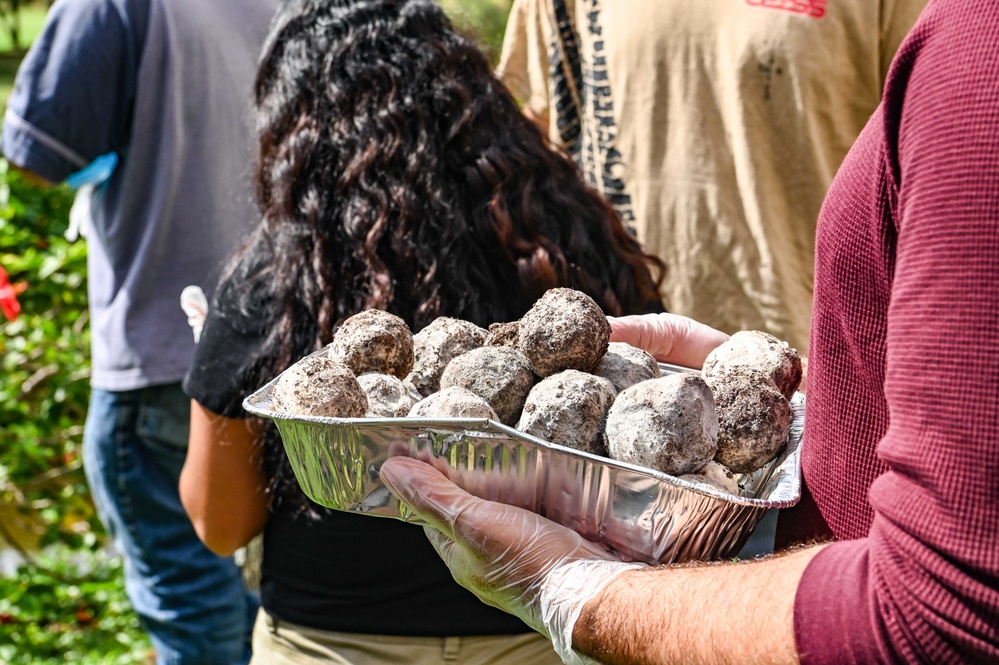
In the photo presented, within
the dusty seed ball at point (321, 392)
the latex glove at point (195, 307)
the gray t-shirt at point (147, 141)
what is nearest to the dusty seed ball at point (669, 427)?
the dusty seed ball at point (321, 392)

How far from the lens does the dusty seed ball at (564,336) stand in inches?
56.7

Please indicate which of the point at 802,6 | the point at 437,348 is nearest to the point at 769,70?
the point at 802,6

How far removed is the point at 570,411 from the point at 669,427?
14cm

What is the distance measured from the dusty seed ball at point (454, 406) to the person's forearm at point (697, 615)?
27 centimetres

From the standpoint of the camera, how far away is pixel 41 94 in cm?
286

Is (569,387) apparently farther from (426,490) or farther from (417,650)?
(417,650)

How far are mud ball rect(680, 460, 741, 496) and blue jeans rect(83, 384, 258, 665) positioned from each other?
6.76 feet

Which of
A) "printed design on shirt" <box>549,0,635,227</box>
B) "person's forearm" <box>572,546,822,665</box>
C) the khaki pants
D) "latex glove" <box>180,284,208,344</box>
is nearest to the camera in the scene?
"person's forearm" <box>572,546,822,665</box>

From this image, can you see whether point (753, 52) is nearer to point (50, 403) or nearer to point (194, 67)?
point (194, 67)

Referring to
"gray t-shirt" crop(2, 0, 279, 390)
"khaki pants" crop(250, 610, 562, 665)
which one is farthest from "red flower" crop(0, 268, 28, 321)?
"khaki pants" crop(250, 610, 562, 665)

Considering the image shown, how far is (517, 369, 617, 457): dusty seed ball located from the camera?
1304mm

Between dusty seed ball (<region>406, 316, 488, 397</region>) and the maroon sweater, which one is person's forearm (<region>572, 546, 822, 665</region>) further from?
dusty seed ball (<region>406, 316, 488, 397</region>)

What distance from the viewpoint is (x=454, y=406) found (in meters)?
1.29

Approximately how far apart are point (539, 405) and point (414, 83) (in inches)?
38.9
